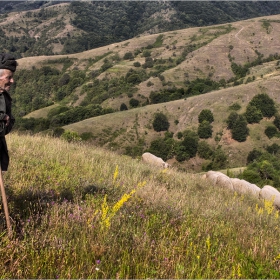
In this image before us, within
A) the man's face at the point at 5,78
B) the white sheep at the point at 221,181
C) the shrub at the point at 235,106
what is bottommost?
the shrub at the point at 235,106

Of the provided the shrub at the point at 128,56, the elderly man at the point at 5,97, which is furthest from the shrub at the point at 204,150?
the shrub at the point at 128,56

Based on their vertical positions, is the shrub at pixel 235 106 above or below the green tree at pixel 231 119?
above

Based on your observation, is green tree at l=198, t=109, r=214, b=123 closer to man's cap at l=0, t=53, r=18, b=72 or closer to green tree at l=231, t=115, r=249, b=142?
green tree at l=231, t=115, r=249, b=142

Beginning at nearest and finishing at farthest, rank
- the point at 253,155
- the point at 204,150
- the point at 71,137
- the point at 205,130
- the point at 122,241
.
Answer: the point at 122,241 < the point at 71,137 < the point at 253,155 < the point at 204,150 < the point at 205,130

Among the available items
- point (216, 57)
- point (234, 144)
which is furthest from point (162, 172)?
point (216, 57)

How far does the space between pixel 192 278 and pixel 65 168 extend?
15.7 ft

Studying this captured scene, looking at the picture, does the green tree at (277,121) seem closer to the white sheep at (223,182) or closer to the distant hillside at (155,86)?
the distant hillside at (155,86)

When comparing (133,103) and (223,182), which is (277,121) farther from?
(223,182)

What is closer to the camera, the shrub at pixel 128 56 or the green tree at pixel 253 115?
the green tree at pixel 253 115

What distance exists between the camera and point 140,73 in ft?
435

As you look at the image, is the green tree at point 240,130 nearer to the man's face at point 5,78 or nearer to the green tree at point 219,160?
the green tree at point 219,160

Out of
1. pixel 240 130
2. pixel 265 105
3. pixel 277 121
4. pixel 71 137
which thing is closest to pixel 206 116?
pixel 240 130

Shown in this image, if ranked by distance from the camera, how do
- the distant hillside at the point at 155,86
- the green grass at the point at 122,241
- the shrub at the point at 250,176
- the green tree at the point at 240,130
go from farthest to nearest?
the distant hillside at the point at 155,86 → the green tree at the point at 240,130 → the shrub at the point at 250,176 → the green grass at the point at 122,241

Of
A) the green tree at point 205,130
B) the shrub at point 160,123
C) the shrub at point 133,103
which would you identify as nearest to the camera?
the green tree at point 205,130
